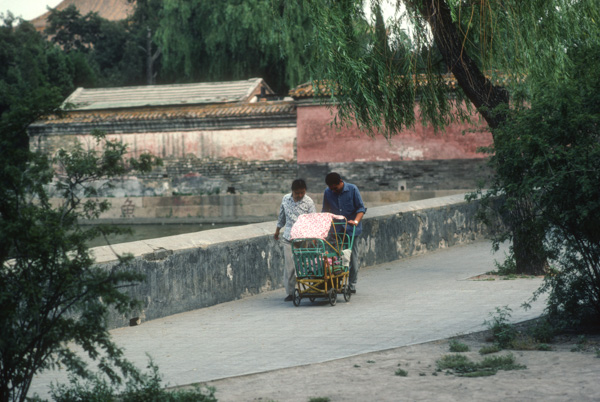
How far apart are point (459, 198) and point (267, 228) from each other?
657 cm

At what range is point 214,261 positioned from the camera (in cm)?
939

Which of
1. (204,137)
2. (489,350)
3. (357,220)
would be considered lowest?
(489,350)

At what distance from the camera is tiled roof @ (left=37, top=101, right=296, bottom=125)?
31328 millimetres

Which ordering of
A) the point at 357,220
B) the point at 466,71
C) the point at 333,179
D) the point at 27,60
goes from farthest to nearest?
the point at 27,60, the point at 466,71, the point at 333,179, the point at 357,220

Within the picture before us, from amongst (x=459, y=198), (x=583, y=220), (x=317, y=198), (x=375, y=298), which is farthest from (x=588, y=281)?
(x=317, y=198)

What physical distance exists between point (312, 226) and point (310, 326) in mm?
1782

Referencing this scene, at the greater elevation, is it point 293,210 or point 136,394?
point 293,210

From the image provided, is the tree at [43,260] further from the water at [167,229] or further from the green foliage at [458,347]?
the water at [167,229]

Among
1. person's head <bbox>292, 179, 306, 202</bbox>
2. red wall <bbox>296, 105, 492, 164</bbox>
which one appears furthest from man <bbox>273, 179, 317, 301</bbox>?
red wall <bbox>296, 105, 492, 164</bbox>

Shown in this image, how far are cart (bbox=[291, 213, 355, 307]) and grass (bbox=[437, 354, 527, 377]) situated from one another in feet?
11.1

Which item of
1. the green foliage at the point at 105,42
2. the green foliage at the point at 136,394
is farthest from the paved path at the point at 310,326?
the green foliage at the point at 105,42

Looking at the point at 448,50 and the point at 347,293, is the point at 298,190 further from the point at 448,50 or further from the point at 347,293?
the point at 448,50

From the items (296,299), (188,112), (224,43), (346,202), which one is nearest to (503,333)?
(296,299)

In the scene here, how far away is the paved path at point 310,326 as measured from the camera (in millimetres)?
6234
